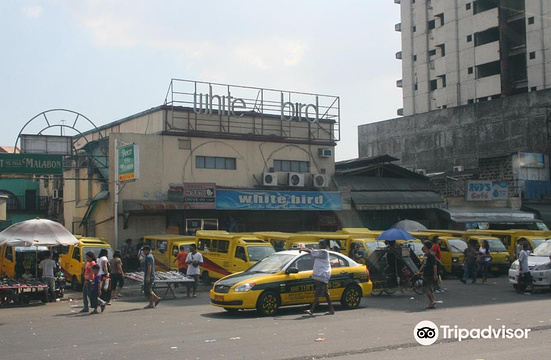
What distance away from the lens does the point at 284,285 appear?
628 inches

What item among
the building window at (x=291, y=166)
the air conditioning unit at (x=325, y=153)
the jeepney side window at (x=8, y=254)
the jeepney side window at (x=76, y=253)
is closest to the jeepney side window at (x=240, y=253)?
the jeepney side window at (x=76, y=253)

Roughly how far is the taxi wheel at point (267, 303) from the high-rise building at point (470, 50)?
47.7 meters

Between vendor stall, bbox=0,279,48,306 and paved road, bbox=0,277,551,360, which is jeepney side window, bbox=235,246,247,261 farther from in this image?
vendor stall, bbox=0,279,48,306

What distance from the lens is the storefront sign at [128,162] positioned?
2908 centimetres

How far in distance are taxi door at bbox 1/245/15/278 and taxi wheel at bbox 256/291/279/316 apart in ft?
44.4

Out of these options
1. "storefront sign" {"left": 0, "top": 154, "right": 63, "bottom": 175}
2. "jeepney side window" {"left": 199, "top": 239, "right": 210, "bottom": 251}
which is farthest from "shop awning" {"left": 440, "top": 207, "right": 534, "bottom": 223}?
"storefront sign" {"left": 0, "top": 154, "right": 63, "bottom": 175}

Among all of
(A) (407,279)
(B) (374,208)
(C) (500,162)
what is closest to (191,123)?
(B) (374,208)

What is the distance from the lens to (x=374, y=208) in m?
37.6

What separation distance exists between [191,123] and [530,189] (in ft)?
75.2

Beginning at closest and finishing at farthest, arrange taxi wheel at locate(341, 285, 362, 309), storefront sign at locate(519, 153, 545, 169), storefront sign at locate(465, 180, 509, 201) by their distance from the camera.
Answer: taxi wheel at locate(341, 285, 362, 309) → storefront sign at locate(465, 180, 509, 201) → storefront sign at locate(519, 153, 545, 169)

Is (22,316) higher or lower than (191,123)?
lower

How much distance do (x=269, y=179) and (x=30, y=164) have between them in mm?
12037

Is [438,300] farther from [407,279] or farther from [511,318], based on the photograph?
[511,318]

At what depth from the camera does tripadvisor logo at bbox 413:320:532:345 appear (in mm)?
11516
